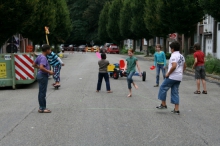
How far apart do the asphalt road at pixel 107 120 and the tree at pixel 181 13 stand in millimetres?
14708

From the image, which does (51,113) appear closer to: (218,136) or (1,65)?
(218,136)

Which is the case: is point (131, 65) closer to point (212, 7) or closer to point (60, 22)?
point (212, 7)

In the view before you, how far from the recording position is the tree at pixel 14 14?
768 inches

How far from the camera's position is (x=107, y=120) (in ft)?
29.2

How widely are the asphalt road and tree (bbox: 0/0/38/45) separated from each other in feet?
22.7

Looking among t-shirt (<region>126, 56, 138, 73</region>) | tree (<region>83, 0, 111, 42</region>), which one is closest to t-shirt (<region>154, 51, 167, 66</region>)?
t-shirt (<region>126, 56, 138, 73</region>)

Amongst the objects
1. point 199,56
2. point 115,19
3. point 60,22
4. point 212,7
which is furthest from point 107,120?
point 115,19

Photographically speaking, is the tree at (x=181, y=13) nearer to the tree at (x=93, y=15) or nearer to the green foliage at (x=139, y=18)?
the green foliage at (x=139, y=18)

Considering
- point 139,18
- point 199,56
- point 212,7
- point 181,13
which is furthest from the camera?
point 139,18

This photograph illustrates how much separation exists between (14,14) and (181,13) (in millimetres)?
12616

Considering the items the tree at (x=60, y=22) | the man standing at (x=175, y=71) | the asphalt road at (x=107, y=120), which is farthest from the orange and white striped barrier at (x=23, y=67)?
the tree at (x=60, y=22)

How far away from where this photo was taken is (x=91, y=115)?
31.1ft

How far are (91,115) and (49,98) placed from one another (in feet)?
11.0

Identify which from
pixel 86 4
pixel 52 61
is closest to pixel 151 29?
pixel 52 61
